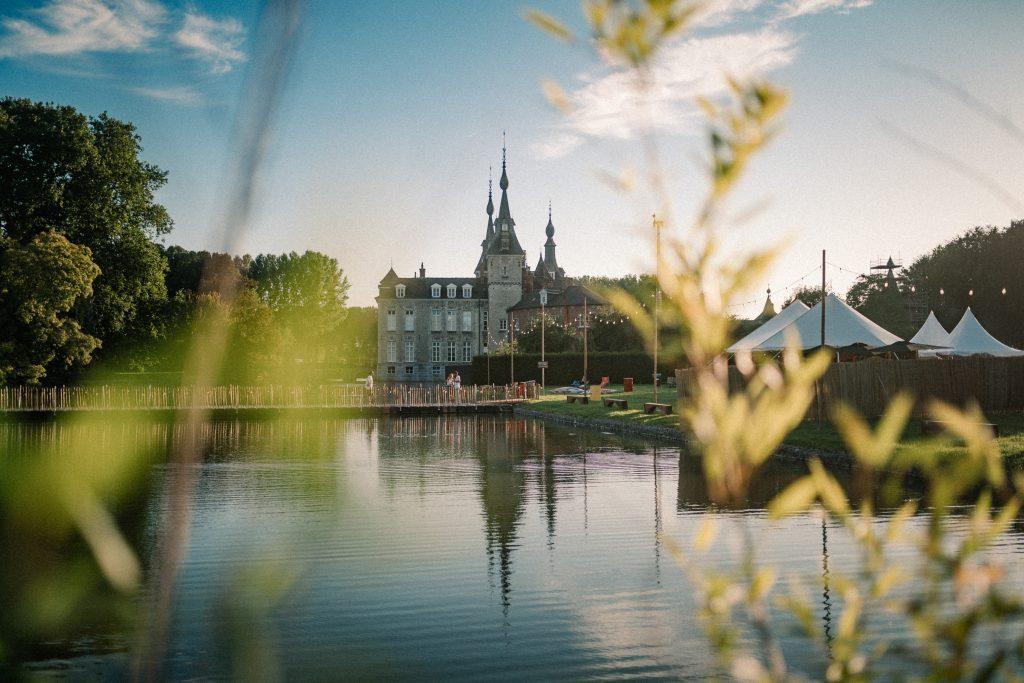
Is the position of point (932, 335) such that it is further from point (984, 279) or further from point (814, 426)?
point (984, 279)

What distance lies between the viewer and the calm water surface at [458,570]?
7.04m

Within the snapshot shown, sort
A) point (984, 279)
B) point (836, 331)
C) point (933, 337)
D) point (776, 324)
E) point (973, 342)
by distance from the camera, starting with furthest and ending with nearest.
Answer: point (984, 279), point (933, 337), point (973, 342), point (776, 324), point (836, 331)

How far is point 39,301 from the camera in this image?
125 feet

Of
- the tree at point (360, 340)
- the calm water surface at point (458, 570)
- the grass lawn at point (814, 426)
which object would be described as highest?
the tree at point (360, 340)

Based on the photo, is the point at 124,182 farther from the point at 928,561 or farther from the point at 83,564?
the point at 928,561

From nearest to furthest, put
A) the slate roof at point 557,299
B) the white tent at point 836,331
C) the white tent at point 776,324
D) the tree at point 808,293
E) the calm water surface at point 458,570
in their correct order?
the calm water surface at point 458,570 < the white tent at point 836,331 < the white tent at point 776,324 < the tree at point 808,293 < the slate roof at point 557,299

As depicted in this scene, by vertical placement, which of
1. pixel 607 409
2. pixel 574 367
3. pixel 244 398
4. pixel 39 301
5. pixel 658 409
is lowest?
pixel 607 409

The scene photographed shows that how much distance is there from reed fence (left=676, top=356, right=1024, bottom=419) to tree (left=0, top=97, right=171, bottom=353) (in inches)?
1187

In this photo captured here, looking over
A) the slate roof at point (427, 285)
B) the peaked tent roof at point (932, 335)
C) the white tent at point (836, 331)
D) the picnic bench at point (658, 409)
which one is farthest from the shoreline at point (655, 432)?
the slate roof at point (427, 285)

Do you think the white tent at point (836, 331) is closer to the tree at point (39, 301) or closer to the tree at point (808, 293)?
the tree at point (39, 301)

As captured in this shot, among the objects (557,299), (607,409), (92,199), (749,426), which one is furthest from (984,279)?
(749,426)

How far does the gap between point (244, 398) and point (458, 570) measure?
39.0 m

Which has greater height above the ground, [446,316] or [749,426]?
[446,316]

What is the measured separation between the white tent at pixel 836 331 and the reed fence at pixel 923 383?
8.53 feet
